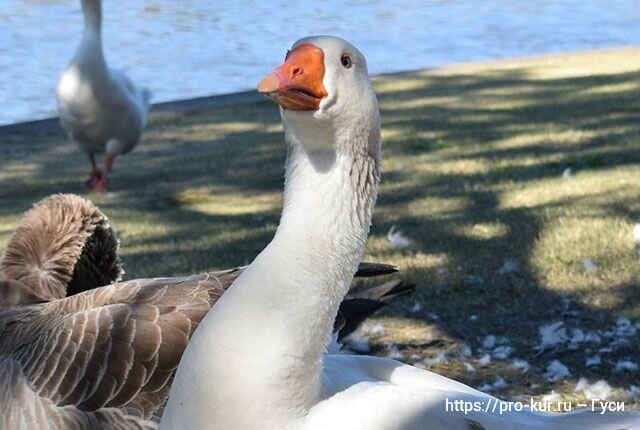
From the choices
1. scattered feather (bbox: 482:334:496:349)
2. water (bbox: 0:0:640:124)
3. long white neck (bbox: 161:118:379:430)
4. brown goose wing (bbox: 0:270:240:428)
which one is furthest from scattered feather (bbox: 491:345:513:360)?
water (bbox: 0:0:640:124)

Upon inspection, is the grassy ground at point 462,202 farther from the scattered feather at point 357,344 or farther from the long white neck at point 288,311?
the long white neck at point 288,311

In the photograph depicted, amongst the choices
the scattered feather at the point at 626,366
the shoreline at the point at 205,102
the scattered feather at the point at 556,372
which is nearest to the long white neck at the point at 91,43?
the shoreline at the point at 205,102

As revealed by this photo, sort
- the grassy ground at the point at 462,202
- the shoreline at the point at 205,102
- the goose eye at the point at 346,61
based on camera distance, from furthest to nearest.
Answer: the shoreline at the point at 205,102 → the grassy ground at the point at 462,202 → the goose eye at the point at 346,61

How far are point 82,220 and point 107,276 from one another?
281mm

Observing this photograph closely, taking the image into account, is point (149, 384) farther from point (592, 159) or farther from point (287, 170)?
point (592, 159)

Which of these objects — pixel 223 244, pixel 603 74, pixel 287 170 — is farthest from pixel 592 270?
pixel 603 74

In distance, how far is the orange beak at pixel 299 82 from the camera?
2.10 m

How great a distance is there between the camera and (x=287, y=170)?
2324 millimetres

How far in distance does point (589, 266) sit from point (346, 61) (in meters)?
2.92

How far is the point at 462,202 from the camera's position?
6.14m

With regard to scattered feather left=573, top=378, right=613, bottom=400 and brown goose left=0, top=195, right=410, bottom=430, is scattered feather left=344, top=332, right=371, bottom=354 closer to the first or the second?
scattered feather left=573, top=378, right=613, bottom=400

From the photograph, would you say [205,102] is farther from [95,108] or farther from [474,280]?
[474,280]

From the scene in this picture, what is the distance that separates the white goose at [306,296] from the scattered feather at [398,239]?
307 cm

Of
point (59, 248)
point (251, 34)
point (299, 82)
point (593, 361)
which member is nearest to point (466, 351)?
point (593, 361)
